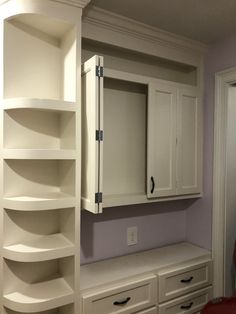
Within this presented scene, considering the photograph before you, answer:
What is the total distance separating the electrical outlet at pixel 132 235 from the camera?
2.12 metres

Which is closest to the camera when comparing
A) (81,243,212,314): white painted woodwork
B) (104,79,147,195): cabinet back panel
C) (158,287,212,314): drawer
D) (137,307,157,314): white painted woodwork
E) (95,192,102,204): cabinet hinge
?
(95,192,102,204): cabinet hinge

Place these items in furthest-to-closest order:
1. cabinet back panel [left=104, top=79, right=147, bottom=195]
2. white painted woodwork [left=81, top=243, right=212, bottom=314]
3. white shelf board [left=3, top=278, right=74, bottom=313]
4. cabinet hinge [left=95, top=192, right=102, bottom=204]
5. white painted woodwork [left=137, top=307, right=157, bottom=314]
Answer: cabinet back panel [left=104, top=79, right=147, bottom=195]
white painted woodwork [left=137, top=307, right=157, bottom=314]
white painted woodwork [left=81, top=243, right=212, bottom=314]
cabinet hinge [left=95, top=192, right=102, bottom=204]
white shelf board [left=3, top=278, right=74, bottom=313]

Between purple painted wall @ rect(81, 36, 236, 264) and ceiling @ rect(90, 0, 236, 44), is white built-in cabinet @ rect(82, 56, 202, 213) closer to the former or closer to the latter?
purple painted wall @ rect(81, 36, 236, 264)

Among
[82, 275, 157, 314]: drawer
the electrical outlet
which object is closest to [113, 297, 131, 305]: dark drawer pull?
[82, 275, 157, 314]: drawer

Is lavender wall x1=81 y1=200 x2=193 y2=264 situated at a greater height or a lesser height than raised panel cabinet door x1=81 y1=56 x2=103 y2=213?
lesser

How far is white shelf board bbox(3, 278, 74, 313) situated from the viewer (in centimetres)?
140

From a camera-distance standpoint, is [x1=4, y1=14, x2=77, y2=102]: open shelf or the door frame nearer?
[x1=4, y1=14, x2=77, y2=102]: open shelf

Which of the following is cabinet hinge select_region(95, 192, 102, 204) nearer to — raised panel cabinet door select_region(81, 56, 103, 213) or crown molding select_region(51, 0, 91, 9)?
raised panel cabinet door select_region(81, 56, 103, 213)

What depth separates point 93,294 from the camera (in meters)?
1.58

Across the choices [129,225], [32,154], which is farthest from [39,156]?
[129,225]

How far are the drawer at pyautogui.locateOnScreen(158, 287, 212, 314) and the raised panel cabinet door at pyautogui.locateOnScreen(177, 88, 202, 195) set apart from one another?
29.5 inches

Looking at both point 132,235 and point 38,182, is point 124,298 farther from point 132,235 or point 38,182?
point 38,182

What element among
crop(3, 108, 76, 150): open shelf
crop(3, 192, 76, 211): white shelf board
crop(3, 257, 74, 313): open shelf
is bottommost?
crop(3, 257, 74, 313): open shelf

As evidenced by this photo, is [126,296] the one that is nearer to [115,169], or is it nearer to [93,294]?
[93,294]
